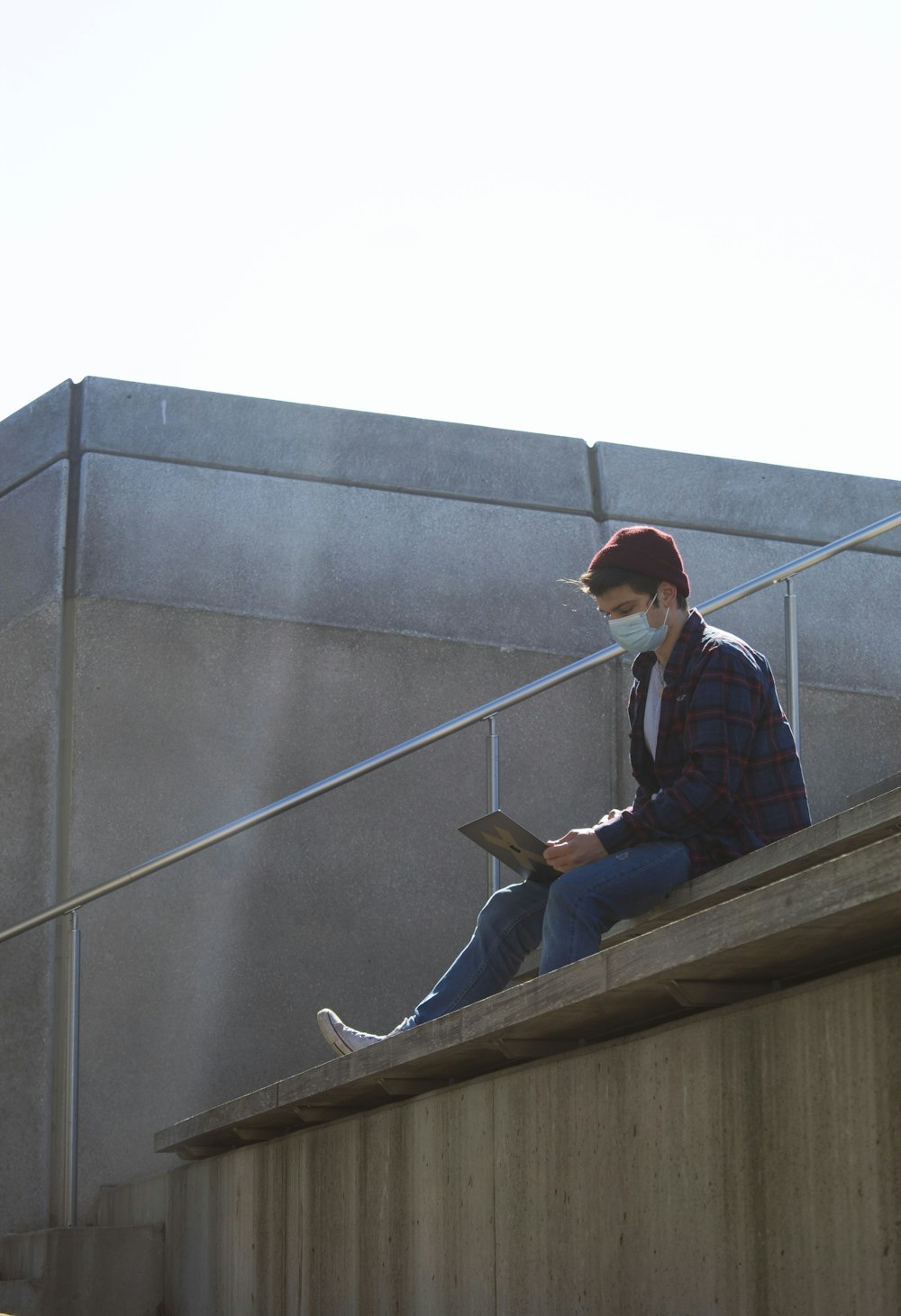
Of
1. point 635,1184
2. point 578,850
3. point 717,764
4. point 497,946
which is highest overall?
point 717,764

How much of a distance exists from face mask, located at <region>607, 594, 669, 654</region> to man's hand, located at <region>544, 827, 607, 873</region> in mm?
447

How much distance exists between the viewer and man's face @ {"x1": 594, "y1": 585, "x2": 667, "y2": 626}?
382 centimetres

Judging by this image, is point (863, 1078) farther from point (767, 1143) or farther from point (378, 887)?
point (378, 887)

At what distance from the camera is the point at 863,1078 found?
2.32 meters

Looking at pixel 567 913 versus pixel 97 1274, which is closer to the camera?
pixel 567 913

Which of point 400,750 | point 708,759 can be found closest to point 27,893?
point 400,750

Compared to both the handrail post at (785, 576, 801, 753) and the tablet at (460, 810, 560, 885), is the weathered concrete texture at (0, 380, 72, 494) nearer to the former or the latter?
the handrail post at (785, 576, 801, 753)

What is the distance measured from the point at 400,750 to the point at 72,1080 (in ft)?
4.70

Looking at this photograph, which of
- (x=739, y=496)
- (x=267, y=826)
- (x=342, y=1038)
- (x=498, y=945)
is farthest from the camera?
(x=739, y=496)

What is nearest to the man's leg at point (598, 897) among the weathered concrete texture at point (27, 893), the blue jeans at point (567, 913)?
the blue jeans at point (567, 913)

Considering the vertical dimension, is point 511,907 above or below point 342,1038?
above

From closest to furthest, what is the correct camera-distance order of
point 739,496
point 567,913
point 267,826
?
point 567,913 → point 267,826 → point 739,496

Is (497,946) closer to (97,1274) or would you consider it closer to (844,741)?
(97,1274)

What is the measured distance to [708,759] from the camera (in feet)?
11.9
